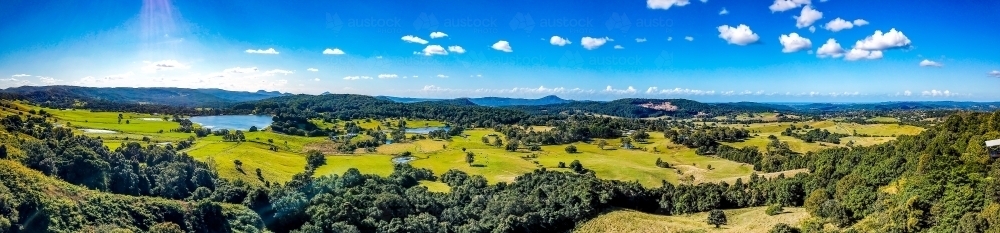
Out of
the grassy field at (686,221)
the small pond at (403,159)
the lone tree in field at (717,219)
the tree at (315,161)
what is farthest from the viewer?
the small pond at (403,159)

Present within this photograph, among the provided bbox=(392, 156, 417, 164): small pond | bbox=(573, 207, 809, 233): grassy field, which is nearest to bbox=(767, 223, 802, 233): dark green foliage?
bbox=(573, 207, 809, 233): grassy field

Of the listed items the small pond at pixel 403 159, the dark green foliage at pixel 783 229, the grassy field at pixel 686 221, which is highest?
the dark green foliage at pixel 783 229

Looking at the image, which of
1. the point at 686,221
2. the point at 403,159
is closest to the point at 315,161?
the point at 403,159

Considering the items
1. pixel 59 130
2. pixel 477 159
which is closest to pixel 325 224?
pixel 59 130

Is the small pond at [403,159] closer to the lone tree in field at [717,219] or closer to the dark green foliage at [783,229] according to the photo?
the lone tree in field at [717,219]

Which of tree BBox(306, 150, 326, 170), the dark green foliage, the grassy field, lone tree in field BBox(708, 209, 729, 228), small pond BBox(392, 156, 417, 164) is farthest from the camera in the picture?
small pond BBox(392, 156, 417, 164)

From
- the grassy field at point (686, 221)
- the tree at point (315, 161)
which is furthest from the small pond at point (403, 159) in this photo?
the grassy field at point (686, 221)

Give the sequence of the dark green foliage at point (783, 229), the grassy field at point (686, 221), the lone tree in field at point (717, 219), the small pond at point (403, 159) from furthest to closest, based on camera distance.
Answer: the small pond at point (403, 159)
the lone tree in field at point (717, 219)
the grassy field at point (686, 221)
the dark green foliage at point (783, 229)

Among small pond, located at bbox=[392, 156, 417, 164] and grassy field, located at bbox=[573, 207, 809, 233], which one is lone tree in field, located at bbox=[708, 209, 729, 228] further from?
small pond, located at bbox=[392, 156, 417, 164]

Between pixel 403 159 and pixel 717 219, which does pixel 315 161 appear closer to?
pixel 403 159
